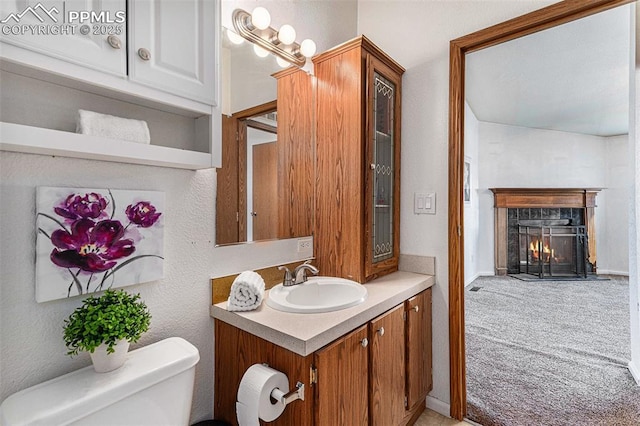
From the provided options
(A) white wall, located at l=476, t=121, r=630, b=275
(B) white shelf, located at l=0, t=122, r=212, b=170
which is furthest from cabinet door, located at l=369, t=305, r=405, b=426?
(A) white wall, located at l=476, t=121, r=630, b=275

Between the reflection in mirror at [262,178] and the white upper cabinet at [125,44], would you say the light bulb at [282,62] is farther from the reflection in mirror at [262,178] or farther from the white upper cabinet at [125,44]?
the white upper cabinet at [125,44]

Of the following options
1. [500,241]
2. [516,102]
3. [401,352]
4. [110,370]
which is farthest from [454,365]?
[500,241]

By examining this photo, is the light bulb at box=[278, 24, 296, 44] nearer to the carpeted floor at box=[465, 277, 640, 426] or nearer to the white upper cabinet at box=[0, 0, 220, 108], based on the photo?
the white upper cabinet at box=[0, 0, 220, 108]

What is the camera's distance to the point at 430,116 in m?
1.79

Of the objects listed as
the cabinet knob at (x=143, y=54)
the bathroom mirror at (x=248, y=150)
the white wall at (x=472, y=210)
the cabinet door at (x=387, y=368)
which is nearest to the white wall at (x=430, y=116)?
the cabinet door at (x=387, y=368)

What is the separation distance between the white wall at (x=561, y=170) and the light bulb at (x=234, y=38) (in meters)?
4.25

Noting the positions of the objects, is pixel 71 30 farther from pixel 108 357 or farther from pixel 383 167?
pixel 383 167

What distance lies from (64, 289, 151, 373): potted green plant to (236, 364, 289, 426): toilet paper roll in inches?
15.2

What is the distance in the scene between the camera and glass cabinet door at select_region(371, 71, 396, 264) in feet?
5.55

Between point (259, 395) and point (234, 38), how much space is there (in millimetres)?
1488

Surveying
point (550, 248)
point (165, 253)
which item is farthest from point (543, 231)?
point (165, 253)

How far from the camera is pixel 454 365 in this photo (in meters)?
1.69

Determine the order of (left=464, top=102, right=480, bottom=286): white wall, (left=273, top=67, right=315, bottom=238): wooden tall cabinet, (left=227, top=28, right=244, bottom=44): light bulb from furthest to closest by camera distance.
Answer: (left=464, top=102, right=480, bottom=286): white wall
(left=273, top=67, right=315, bottom=238): wooden tall cabinet
(left=227, top=28, right=244, bottom=44): light bulb

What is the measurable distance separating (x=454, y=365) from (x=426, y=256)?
24.9 inches
